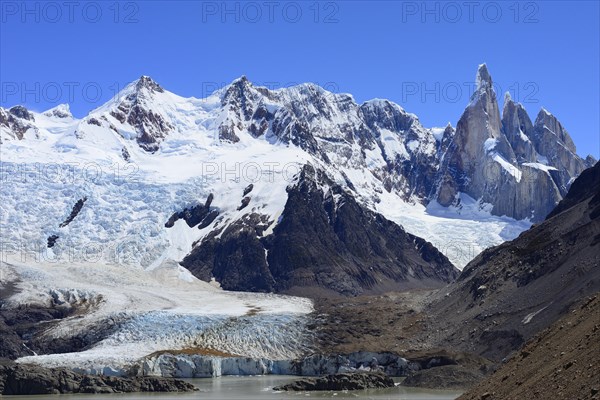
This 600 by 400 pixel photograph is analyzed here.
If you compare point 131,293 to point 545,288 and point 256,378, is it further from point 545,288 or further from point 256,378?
point 545,288

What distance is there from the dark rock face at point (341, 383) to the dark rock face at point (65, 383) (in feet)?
33.3

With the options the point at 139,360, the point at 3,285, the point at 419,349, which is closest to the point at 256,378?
the point at 139,360

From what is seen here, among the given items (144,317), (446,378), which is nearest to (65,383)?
(446,378)

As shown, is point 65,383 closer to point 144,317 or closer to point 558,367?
point 144,317

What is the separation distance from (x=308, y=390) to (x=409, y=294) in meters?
78.4

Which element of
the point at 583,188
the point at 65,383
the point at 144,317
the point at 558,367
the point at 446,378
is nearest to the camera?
the point at 558,367

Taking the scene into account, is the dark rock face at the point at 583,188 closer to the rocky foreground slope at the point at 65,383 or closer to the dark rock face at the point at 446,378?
the dark rock face at the point at 446,378

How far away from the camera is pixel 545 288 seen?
347 ft

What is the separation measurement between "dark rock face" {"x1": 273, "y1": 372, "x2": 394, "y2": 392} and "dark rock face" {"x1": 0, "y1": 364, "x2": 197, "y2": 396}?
10143 mm

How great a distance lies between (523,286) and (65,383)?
55328 millimetres

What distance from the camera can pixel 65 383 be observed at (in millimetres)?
85625

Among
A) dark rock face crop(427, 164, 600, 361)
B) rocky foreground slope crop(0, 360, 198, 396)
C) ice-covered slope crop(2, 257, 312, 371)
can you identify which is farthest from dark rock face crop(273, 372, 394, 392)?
ice-covered slope crop(2, 257, 312, 371)

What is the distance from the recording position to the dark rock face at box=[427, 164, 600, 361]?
98500 millimetres

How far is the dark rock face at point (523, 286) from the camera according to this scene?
98500 millimetres
